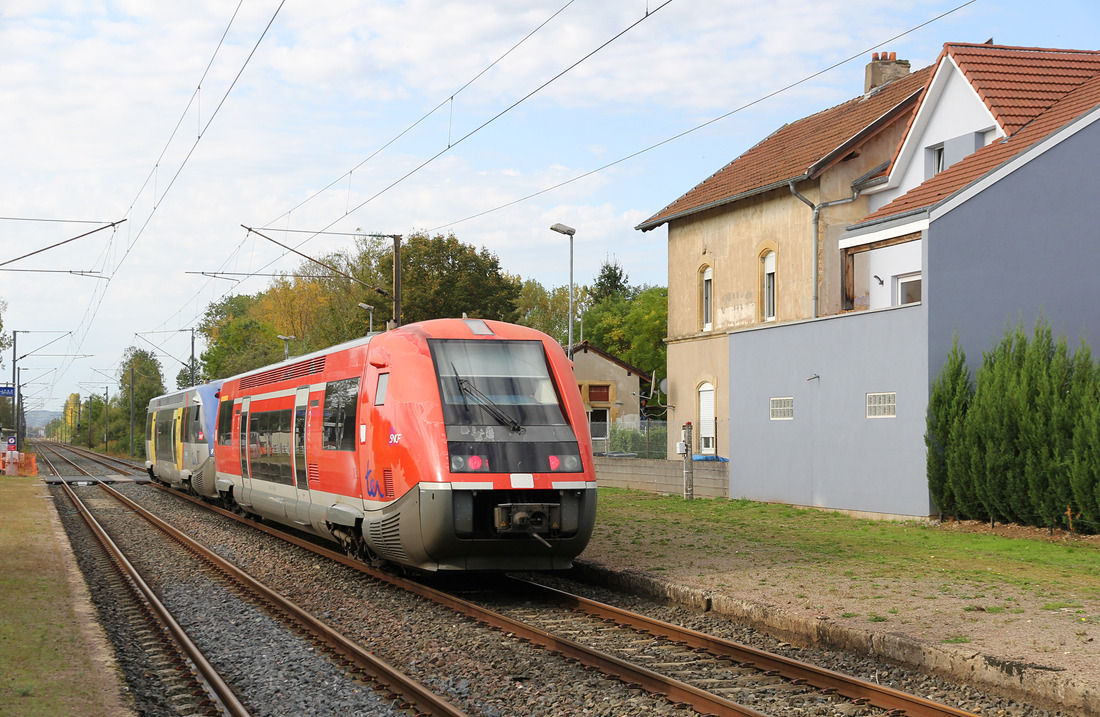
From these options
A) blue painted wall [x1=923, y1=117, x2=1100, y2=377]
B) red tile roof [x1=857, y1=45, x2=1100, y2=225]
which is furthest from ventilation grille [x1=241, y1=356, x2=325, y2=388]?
red tile roof [x1=857, y1=45, x2=1100, y2=225]

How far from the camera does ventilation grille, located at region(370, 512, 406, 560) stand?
11969mm

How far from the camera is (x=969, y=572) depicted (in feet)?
41.2

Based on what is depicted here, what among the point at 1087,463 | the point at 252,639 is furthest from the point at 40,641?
the point at 1087,463

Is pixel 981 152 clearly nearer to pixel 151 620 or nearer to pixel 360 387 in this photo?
pixel 360 387

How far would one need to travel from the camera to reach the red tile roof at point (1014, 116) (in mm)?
20300

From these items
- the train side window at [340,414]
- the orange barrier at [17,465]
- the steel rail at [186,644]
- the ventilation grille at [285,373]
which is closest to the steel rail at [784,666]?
the steel rail at [186,644]

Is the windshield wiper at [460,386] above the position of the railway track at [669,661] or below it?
above

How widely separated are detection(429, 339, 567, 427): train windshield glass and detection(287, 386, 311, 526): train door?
455 cm

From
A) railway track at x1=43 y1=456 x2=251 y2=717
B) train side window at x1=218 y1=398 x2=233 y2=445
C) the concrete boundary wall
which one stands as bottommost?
railway track at x1=43 y1=456 x2=251 y2=717

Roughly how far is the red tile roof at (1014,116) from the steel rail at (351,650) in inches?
512

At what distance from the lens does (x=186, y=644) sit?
9633 millimetres

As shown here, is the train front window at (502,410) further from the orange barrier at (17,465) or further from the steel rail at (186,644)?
the orange barrier at (17,465)

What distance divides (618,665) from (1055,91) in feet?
65.3

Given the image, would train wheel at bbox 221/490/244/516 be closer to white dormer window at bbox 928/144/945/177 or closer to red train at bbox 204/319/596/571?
red train at bbox 204/319/596/571
